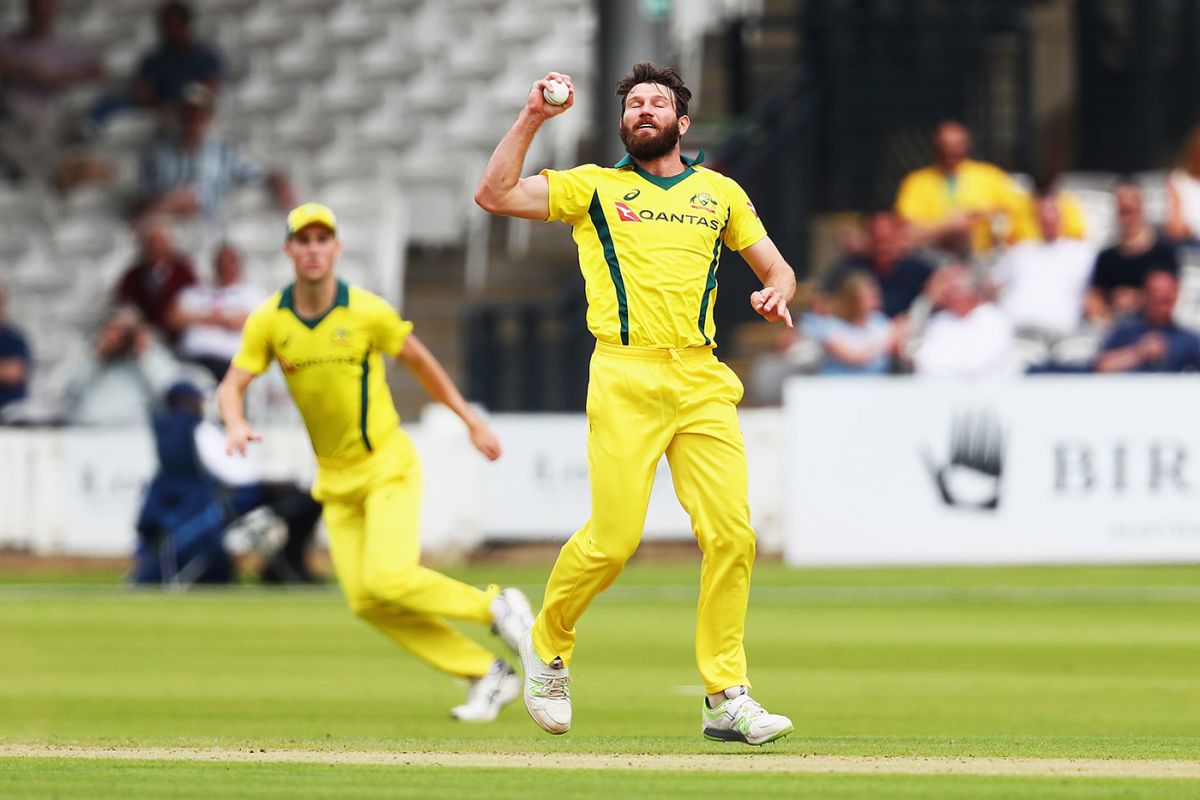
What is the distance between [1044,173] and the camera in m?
19.1

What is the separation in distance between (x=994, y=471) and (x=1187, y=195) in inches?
137

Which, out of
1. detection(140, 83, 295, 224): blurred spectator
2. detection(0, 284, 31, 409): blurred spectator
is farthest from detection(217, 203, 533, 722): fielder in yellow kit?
detection(140, 83, 295, 224): blurred spectator

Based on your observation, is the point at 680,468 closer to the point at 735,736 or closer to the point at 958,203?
the point at 735,736

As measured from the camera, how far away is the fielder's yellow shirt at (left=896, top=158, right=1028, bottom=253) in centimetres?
1805

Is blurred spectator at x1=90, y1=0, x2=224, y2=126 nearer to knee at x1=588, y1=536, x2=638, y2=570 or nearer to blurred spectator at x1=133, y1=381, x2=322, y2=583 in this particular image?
blurred spectator at x1=133, y1=381, x2=322, y2=583

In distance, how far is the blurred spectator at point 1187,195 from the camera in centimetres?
1794

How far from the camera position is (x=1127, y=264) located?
17.2 meters

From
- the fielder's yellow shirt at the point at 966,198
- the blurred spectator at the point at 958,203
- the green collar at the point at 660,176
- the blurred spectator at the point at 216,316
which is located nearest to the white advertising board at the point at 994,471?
the blurred spectator at the point at 958,203

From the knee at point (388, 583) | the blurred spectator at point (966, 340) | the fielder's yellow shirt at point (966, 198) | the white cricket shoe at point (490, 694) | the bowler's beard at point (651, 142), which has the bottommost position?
the white cricket shoe at point (490, 694)

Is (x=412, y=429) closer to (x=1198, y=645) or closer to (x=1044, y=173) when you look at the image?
(x=1044, y=173)

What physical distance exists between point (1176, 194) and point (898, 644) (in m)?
7.78

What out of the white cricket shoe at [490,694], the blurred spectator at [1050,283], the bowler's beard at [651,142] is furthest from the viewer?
the blurred spectator at [1050,283]

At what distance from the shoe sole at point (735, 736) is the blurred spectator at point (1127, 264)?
34.1 ft

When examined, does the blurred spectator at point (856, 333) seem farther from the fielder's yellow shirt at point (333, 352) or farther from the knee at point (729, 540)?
the knee at point (729, 540)
